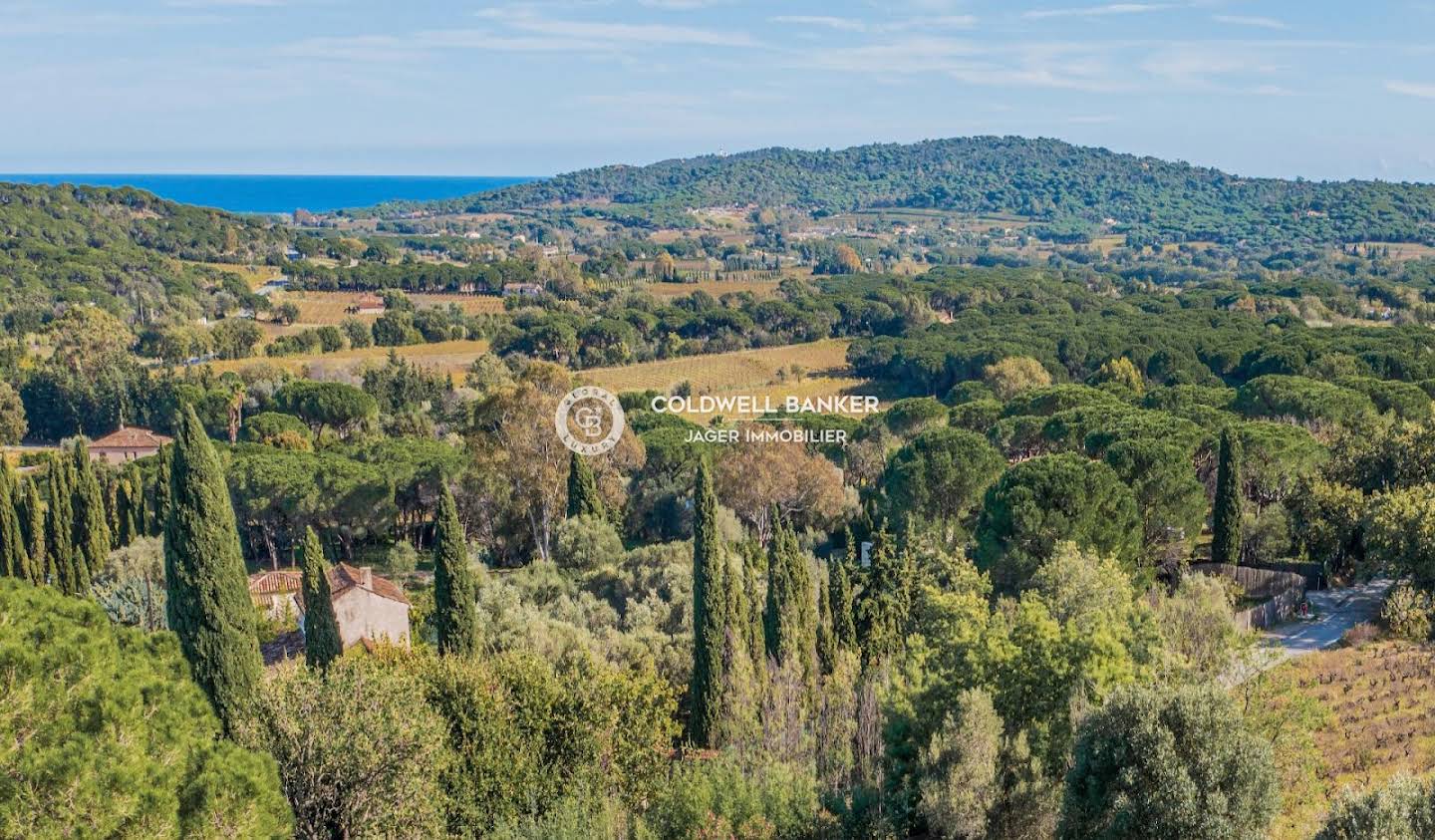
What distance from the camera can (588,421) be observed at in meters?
33.7

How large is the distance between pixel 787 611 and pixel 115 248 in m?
96.2

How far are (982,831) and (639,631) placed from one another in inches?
402

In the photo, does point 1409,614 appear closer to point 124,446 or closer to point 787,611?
point 787,611

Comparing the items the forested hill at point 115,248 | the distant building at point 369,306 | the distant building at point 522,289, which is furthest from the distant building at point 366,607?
the distant building at point 522,289

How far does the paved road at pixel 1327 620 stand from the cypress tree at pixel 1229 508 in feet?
6.83

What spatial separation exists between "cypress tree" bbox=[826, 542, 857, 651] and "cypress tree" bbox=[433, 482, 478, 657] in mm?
6801

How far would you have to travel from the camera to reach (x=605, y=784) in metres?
15.3

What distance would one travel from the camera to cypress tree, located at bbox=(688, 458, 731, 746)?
19.0m

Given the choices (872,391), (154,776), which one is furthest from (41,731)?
(872,391)

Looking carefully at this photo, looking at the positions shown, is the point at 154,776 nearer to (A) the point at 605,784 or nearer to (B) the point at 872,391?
(A) the point at 605,784

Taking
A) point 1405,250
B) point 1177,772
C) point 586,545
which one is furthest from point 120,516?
point 1405,250

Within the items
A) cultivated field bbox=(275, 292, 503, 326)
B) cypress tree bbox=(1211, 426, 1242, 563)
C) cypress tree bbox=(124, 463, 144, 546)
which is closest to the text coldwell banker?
cypress tree bbox=(124, 463, 144, 546)

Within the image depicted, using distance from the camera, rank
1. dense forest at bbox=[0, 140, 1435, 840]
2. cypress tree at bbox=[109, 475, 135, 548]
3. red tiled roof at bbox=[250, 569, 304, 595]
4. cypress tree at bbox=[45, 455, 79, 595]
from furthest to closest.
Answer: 1. cypress tree at bbox=[109, 475, 135, 548]
2. cypress tree at bbox=[45, 455, 79, 595]
3. red tiled roof at bbox=[250, 569, 304, 595]
4. dense forest at bbox=[0, 140, 1435, 840]

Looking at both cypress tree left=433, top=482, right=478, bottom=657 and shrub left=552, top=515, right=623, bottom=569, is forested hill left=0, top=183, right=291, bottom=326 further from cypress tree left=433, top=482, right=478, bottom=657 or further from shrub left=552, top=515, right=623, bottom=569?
cypress tree left=433, top=482, right=478, bottom=657
